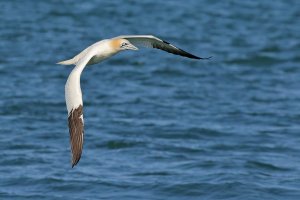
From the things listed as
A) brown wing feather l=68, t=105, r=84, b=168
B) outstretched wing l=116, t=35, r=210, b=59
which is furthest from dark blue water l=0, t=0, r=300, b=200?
brown wing feather l=68, t=105, r=84, b=168

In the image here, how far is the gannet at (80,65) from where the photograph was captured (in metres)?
11.0

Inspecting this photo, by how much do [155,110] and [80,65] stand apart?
26.9 feet

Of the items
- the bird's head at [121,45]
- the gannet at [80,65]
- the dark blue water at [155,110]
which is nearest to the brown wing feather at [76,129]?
the gannet at [80,65]

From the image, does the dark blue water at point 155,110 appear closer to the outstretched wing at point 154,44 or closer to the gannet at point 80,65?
the outstretched wing at point 154,44

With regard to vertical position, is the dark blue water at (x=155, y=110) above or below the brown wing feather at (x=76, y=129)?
below

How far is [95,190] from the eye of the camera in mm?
14469

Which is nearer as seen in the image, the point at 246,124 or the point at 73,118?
the point at 73,118

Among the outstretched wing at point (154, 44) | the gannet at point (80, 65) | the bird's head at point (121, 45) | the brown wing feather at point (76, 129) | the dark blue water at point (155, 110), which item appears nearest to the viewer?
the brown wing feather at point (76, 129)

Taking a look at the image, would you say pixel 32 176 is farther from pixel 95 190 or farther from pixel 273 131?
pixel 273 131

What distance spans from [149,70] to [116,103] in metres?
3.75

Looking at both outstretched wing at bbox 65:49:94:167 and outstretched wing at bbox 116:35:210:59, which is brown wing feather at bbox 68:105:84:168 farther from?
outstretched wing at bbox 116:35:210:59

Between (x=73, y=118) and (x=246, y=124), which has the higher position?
(x=73, y=118)

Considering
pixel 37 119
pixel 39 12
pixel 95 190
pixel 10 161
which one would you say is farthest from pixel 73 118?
pixel 39 12

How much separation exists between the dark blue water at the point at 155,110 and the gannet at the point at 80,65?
254 cm
